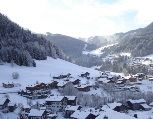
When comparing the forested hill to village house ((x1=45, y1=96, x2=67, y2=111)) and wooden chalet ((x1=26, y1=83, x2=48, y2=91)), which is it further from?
village house ((x1=45, y1=96, x2=67, y2=111))

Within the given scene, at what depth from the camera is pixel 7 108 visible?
61.0m

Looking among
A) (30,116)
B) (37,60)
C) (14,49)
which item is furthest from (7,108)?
(37,60)

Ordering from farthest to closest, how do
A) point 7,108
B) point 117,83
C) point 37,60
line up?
point 37,60, point 117,83, point 7,108

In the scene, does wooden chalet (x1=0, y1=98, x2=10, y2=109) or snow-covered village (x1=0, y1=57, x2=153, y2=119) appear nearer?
snow-covered village (x1=0, y1=57, x2=153, y2=119)

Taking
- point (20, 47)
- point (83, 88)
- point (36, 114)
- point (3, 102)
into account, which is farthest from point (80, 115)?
point (20, 47)

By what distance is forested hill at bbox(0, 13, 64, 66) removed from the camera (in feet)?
362

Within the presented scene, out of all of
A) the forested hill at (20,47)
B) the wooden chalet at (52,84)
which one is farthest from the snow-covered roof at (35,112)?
the forested hill at (20,47)

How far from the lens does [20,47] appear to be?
121 m

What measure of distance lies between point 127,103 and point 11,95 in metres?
30.2

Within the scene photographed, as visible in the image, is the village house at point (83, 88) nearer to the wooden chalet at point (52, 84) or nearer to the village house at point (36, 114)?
the wooden chalet at point (52, 84)

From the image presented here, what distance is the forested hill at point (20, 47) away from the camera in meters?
110

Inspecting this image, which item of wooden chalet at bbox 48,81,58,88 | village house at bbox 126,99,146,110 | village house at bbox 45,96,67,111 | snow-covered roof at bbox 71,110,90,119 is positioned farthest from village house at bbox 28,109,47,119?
wooden chalet at bbox 48,81,58,88

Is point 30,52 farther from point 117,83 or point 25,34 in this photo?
point 117,83

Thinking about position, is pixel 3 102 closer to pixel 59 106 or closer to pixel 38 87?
pixel 59 106
